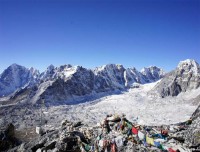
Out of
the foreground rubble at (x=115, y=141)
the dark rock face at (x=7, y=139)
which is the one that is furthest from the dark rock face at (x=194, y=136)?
the dark rock face at (x=7, y=139)

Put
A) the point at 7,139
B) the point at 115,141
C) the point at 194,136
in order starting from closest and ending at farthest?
the point at 115,141 → the point at 194,136 → the point at 7,139

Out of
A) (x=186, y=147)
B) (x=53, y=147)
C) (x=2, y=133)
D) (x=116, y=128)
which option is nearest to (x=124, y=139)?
(x=116, y=128)

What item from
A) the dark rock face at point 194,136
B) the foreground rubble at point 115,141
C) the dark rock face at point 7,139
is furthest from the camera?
the dark rock face at point 7,139

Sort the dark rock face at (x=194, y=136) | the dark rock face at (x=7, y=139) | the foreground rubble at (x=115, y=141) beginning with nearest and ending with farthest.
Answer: the foreground rubble at (x=115, y=141), the dark rock face at (x=194, y=136), the dark rock face at (x=7, y=139)

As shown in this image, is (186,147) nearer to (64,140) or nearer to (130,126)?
(130,126)

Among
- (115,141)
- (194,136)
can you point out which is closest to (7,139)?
(115,141)

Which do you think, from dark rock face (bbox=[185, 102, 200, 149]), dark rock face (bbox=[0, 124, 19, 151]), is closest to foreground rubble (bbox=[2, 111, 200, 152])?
dark rock face (bbox=[185, 102, 200, 149])

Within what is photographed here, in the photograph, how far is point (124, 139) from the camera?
28.6 metres

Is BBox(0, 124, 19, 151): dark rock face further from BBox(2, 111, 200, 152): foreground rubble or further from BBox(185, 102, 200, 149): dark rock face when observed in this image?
BBox(185, 102, 200, 149): dark rock face

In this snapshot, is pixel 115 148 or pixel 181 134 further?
pixel 181 134

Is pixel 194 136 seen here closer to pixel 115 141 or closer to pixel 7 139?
pixel 115 141

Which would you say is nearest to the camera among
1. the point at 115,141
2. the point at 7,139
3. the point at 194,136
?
the point at 115,141

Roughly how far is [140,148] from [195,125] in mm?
9511

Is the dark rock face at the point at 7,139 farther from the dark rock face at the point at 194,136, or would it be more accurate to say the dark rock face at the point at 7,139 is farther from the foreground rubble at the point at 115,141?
the dark rock face at the point at 194,136
